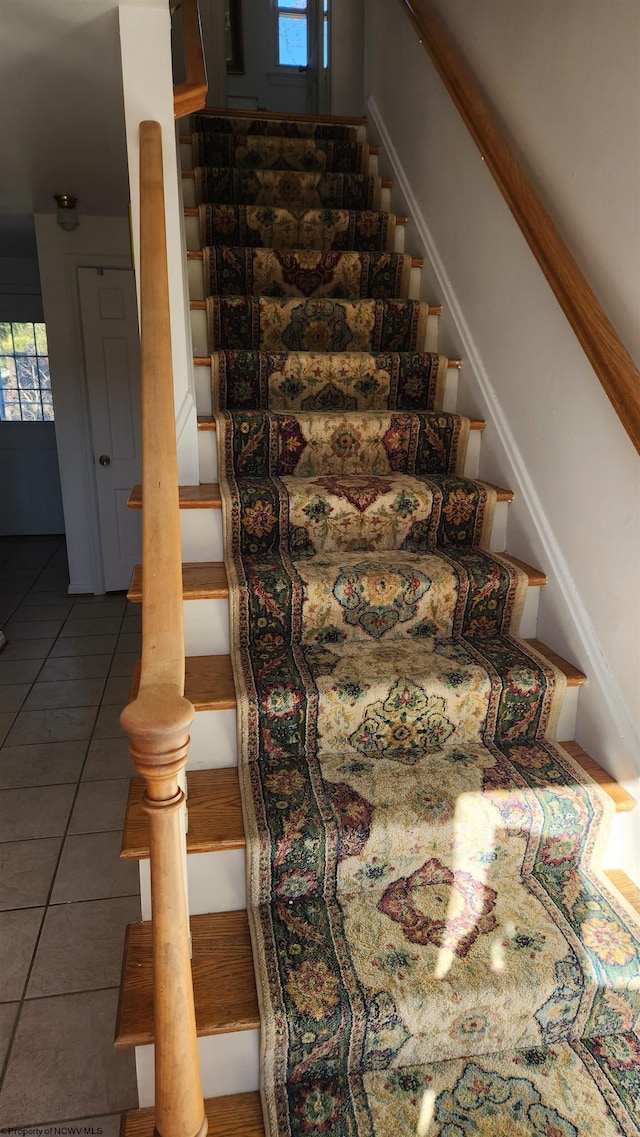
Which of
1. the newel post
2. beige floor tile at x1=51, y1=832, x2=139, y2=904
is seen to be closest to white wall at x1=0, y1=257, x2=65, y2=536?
beige floor tile at x1=51, y1=832, x2=139, y2=904

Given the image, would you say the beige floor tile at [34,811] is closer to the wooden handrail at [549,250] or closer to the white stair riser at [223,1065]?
the white stair riser at [223,1065]

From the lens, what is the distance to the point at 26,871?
7.06 feet

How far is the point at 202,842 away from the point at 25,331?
5828mm

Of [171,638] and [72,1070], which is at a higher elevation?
[171,638]

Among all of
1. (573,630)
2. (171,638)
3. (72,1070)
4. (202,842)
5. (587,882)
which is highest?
(171,638)

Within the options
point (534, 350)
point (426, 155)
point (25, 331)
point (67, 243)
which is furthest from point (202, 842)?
point (25, 331)

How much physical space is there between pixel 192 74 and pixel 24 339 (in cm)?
483

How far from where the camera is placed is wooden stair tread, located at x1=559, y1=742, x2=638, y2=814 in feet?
4.88

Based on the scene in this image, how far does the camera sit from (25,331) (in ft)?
19.7

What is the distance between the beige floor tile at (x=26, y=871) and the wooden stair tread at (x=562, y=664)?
1.60 meters

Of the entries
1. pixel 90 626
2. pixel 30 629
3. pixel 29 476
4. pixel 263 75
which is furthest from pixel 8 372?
pixel 263 75

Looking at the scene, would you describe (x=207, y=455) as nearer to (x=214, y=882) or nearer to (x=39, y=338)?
(x=214, y=882)

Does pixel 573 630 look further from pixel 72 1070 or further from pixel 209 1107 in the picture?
pixel 72 1070

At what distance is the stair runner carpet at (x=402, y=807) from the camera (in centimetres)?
122
